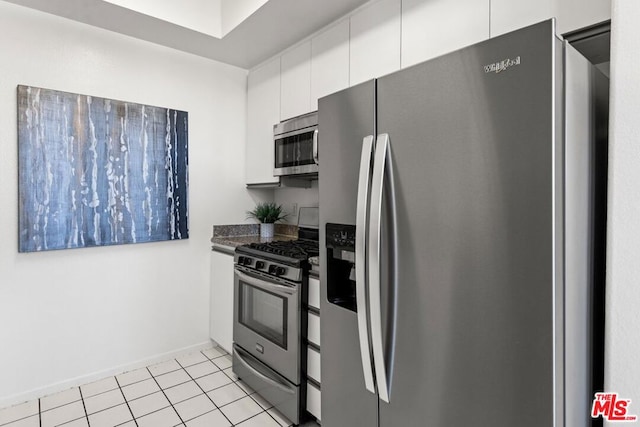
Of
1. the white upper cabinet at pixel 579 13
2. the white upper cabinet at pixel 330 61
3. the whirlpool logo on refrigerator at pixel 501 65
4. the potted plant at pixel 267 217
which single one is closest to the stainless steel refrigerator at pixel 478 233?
the whirlpool logo on refrigerator at pixel 501 65

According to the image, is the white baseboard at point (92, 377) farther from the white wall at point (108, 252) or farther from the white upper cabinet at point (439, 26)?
the white upper cabinet at point (439, 26)

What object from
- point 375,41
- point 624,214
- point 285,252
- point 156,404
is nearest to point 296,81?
point 375,41

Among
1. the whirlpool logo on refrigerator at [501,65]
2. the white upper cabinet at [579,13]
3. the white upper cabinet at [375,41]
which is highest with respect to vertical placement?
the white upper cabinet at [375,41]

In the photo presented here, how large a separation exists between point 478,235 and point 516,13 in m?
1.01

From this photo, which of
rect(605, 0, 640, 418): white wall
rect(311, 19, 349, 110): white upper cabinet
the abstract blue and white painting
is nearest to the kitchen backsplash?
rect(311, 19, 349, 110): white upper cabinet

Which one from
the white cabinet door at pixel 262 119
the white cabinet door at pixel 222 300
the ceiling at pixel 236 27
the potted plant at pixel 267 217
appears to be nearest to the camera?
the ceiling at pixel 236 27

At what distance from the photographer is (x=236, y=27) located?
2334 millimetres

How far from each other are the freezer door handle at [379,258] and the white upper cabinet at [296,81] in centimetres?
141

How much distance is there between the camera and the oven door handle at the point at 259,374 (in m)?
1.90

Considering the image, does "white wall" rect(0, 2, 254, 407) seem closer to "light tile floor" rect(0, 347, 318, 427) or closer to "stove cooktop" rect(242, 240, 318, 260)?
"light tile floor" rect(0, 347, 318, 427)

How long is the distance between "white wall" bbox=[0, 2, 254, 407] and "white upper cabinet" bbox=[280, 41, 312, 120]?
64cm

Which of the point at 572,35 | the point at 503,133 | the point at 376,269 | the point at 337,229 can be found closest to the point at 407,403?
the point at 376,269

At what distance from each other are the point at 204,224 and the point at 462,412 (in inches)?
95.2

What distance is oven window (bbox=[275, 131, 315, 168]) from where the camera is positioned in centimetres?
230
